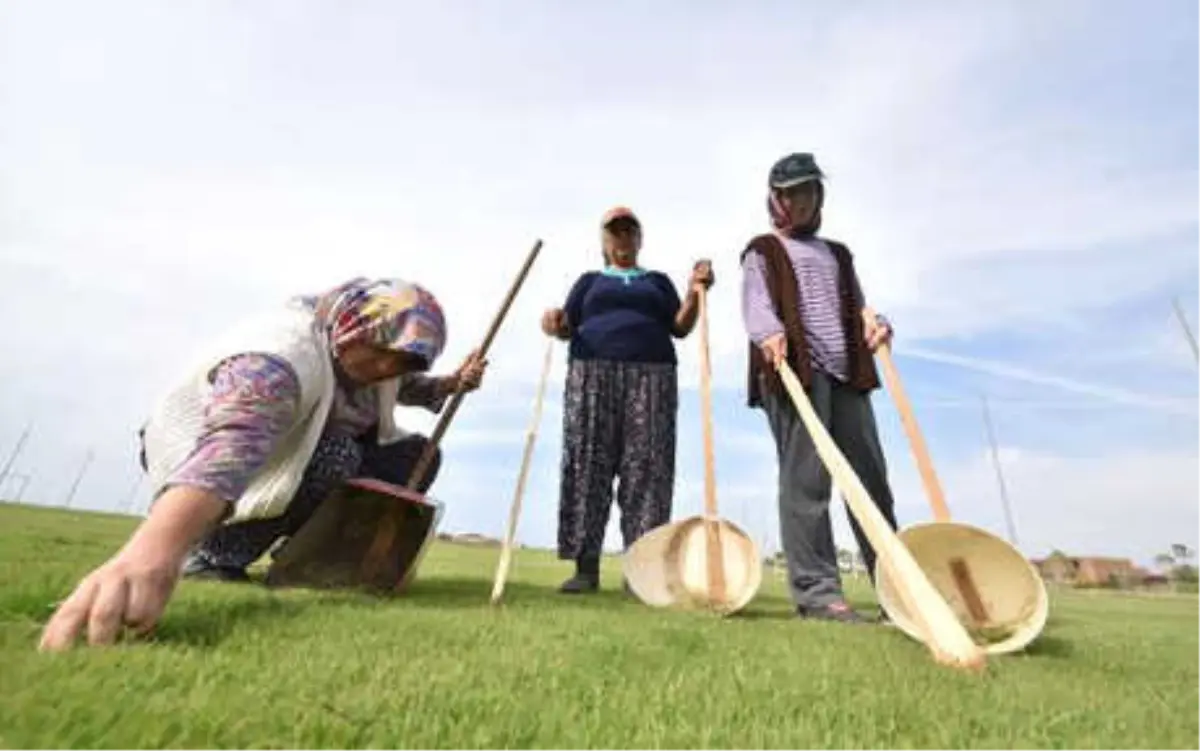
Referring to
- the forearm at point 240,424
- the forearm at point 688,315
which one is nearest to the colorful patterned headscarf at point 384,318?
the forearm at point 240,424

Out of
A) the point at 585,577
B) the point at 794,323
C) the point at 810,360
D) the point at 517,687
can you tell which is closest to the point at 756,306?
the point at 794,323

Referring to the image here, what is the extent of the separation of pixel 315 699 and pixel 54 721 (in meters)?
0.31

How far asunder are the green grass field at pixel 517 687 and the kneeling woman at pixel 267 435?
14 cm

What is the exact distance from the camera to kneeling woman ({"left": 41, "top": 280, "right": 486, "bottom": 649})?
1316 millimetres

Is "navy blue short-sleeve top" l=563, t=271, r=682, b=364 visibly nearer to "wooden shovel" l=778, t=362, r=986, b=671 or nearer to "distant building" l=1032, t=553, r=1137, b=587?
"wooden shovel" l=778, t=362, r=986, b=671

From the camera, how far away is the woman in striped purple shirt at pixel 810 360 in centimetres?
282

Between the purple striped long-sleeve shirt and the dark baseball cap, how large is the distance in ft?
0.81

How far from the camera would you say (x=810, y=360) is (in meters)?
2.99

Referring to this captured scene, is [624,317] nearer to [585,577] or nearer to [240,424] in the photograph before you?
[585,577]

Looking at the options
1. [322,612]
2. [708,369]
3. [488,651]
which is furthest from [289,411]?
[708,369]

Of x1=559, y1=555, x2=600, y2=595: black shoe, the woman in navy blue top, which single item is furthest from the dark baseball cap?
x1=559, y1=555, x2=600, y2=595: black shoe

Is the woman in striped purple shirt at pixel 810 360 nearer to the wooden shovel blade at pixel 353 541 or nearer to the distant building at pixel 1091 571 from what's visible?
the wooden shovel blade at pixel 353 541

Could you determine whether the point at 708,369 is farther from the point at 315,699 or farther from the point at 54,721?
the point at 54,721

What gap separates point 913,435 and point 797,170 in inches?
49.7
